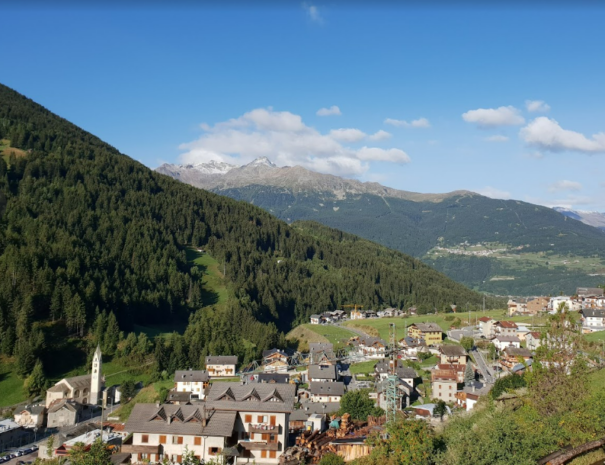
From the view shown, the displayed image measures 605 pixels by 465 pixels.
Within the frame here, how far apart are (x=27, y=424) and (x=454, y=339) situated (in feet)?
250

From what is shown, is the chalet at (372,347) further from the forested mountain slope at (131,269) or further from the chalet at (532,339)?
the chalet at (532,339)

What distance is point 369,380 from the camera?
83500 millimetres

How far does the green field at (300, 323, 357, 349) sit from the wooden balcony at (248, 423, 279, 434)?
61.1 m

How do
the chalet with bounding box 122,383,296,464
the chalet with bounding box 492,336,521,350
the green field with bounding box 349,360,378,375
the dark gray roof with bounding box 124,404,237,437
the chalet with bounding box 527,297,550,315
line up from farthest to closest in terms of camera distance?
the chalet with bounding box 527,297,550,315
the chalet with bounding box 492,336,521,350
the green field with bounding box 349,360,378,375
the dark gray roof with bounding box 124,404,237,437
the chalet with bounding box 122,383,296,464

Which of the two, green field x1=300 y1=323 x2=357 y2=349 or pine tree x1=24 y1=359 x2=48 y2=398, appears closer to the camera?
pine tree x1=24 y1=359 x2=48 y2=398

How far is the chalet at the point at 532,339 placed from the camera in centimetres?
8912

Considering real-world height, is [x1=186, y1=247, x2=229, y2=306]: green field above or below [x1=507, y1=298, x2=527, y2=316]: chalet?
above

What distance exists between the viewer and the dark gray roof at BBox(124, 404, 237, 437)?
4444cm

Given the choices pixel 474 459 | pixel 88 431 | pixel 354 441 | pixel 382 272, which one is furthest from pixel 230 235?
pixel 474 459

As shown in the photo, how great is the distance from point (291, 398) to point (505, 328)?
66.2 m

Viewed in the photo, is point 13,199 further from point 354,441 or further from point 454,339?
point 354,441

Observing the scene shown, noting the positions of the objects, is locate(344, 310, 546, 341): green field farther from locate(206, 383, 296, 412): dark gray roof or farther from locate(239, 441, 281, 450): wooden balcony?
locate(239, 441, 281, 450): wooden balcony

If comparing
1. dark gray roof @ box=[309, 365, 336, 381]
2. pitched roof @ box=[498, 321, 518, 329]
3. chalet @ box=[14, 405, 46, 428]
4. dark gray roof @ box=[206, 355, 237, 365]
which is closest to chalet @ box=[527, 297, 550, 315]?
pitched roof @ box=[498, 321, 518, 329]

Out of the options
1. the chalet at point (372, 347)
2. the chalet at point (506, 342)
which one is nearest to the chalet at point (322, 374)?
the chalet at point (372, 347)
